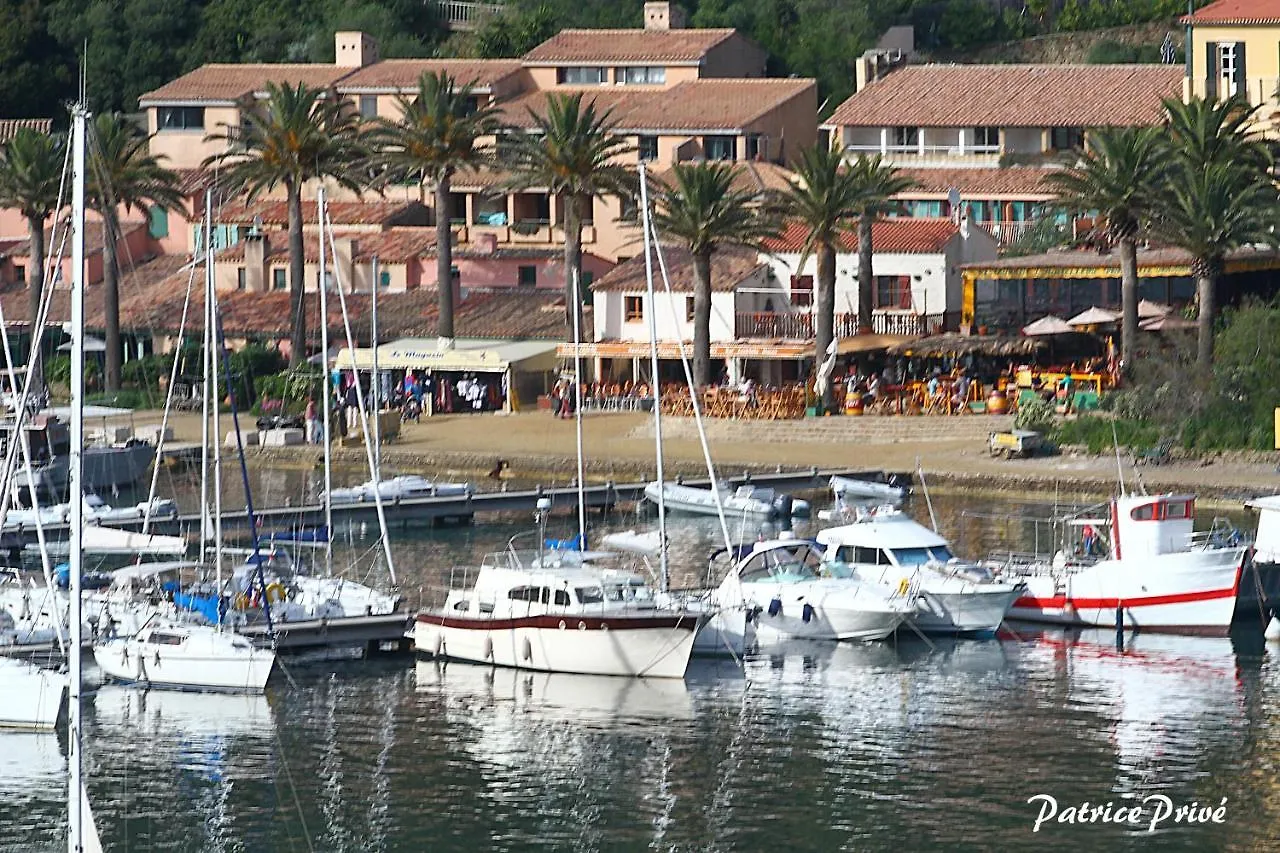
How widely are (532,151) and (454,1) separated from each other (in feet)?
205

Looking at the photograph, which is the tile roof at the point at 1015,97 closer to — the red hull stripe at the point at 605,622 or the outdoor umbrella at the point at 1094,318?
the outdoor umbrella at the point at 1094,318

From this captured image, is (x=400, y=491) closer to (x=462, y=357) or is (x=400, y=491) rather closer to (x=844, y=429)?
(x=844, y=429)

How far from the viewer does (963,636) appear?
59.7m

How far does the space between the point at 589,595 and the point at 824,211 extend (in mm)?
36294

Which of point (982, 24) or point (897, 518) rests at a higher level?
point (982, 24)

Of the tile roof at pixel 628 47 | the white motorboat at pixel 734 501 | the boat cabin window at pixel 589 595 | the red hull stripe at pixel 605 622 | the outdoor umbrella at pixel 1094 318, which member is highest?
the tile roof at pixel 628 47

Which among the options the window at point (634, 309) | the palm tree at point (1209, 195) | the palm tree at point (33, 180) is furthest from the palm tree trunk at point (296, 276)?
the palm tree at point (1209, 195)

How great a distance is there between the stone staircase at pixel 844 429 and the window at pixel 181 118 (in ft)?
133

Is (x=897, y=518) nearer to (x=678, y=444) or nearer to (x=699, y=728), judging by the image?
(x=699, y=728)

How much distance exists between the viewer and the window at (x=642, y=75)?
4776 inches

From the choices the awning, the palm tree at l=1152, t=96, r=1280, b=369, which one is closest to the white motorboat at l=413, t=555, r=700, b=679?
the palm tree at l=1152, t=96, r=1280, b=369

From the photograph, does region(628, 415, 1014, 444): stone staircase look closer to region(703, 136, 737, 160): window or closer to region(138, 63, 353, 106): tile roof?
region(703, 136, 737, 160): window

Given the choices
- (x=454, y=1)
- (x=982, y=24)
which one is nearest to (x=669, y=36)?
(x=982, y=24)

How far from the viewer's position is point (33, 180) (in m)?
104
